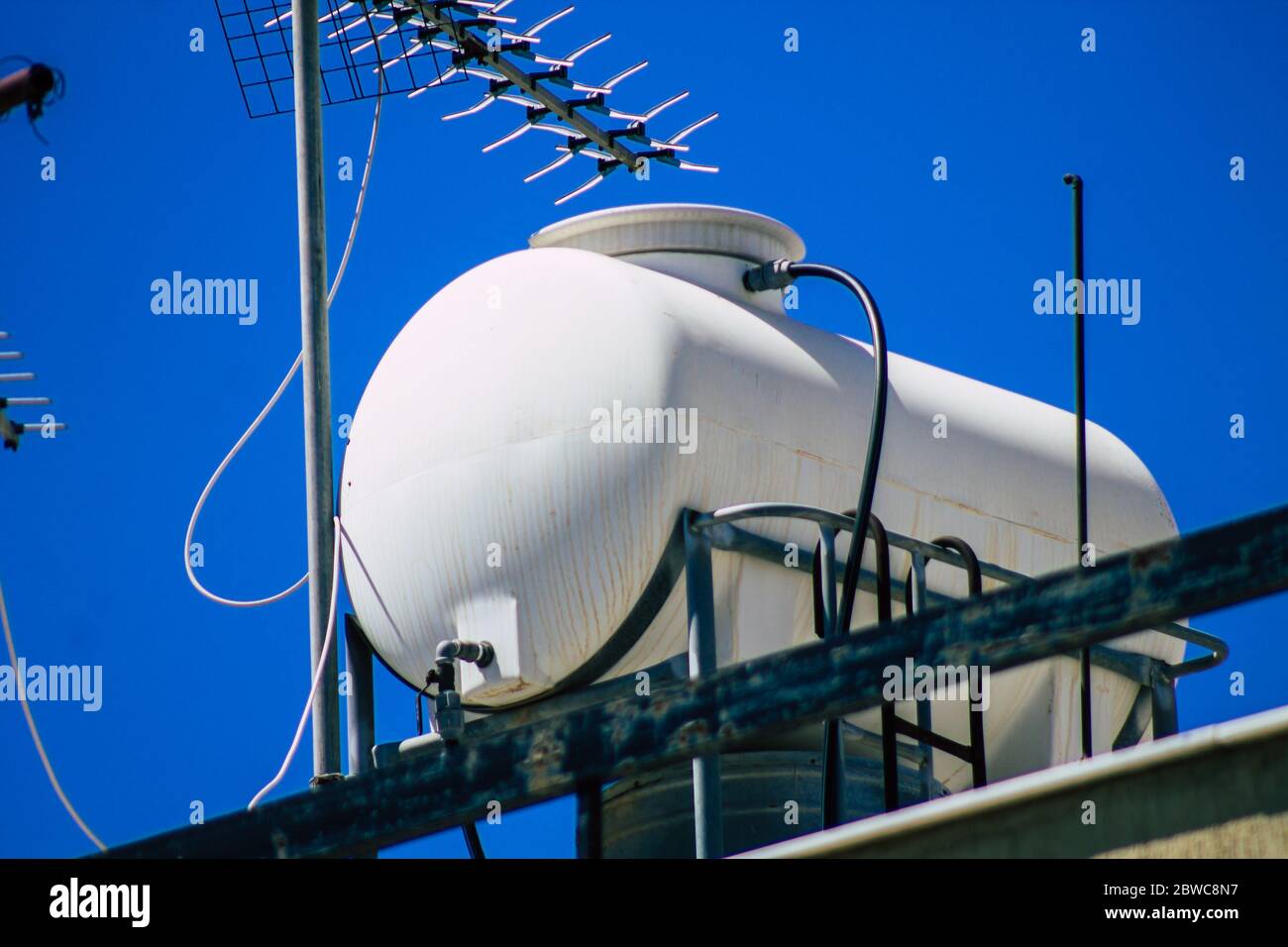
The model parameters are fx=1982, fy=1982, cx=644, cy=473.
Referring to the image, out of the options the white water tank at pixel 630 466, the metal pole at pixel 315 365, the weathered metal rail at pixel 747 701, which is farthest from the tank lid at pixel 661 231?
the weathered metal rail at pixel 747 701

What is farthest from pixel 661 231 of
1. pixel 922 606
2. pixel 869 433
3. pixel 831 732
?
pixel 831 732

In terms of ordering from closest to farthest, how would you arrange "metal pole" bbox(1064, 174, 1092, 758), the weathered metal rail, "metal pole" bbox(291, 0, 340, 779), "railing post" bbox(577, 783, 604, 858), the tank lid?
the weathered metal rail → "railing post" bbox(577, 783, 604, 858) → "metal pole" bbox(1064, 174, 1092, 758) → "metal pole" bbox(291, 0, 340, 779) → the tank lid

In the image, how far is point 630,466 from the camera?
9602 millimetres

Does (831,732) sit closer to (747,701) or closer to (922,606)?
(922,606)

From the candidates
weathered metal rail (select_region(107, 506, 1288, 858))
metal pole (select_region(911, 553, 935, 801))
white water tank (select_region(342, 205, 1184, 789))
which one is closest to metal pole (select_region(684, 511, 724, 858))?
white water tank (select_region(342, 205, 1184, 789))

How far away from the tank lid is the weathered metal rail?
20.3 feet

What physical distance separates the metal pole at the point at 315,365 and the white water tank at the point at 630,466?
157 millimetres

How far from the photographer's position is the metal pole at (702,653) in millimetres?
9109

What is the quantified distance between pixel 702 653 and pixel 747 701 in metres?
4.62

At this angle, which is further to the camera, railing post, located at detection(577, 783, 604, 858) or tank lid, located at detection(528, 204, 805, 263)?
tank lid, located at detection(528, 204, 805, 263)

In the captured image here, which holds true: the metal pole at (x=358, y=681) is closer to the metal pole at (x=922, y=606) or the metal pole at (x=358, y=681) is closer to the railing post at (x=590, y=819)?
the metal pole at (x=922, y=606)

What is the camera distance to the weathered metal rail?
4.41 m

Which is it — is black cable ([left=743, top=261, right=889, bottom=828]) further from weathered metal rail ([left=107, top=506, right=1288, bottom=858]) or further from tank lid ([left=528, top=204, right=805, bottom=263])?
weathered metal rail ([left=107, top=506, right=1288, bottom=858])
